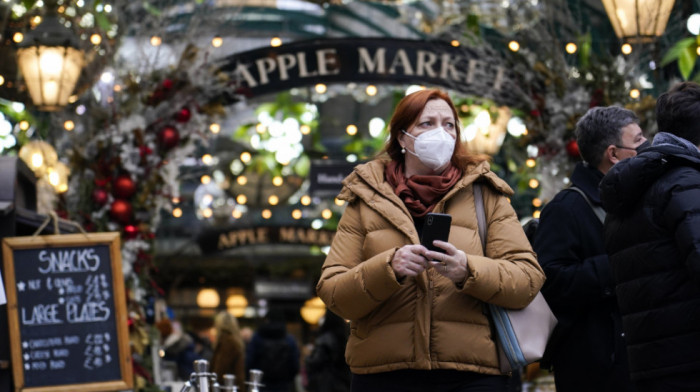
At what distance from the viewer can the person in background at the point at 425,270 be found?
4.62m

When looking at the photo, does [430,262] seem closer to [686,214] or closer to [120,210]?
[686,214]

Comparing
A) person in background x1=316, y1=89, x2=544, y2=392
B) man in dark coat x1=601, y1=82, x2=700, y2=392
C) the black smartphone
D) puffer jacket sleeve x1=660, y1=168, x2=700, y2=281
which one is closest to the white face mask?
person in background x1=316, y1=89, x2=544, y2=392

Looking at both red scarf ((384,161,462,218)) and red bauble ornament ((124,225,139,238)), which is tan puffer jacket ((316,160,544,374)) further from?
red bauble ornament ((124,225,139,238))

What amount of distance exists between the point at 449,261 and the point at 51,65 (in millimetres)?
6681

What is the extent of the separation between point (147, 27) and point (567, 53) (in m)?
3.55

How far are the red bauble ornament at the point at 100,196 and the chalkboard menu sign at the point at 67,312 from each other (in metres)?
3.01

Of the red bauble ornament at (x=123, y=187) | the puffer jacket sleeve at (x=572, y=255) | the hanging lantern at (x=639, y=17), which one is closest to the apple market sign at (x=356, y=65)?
the red bauble ornament at (x=123, y=187)

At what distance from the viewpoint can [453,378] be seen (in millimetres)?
4676

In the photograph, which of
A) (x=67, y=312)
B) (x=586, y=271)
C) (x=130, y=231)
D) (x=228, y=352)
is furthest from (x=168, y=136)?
(x=586, y=271)

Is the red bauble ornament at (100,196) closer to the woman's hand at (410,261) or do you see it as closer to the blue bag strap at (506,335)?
the blue bag strap at (506,335)

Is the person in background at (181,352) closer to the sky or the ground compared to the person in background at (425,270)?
closer to the ground

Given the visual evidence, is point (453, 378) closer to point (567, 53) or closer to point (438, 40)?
point (567, 53)

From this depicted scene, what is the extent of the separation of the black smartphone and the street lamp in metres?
6.50

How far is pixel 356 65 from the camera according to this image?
11.2 metres
